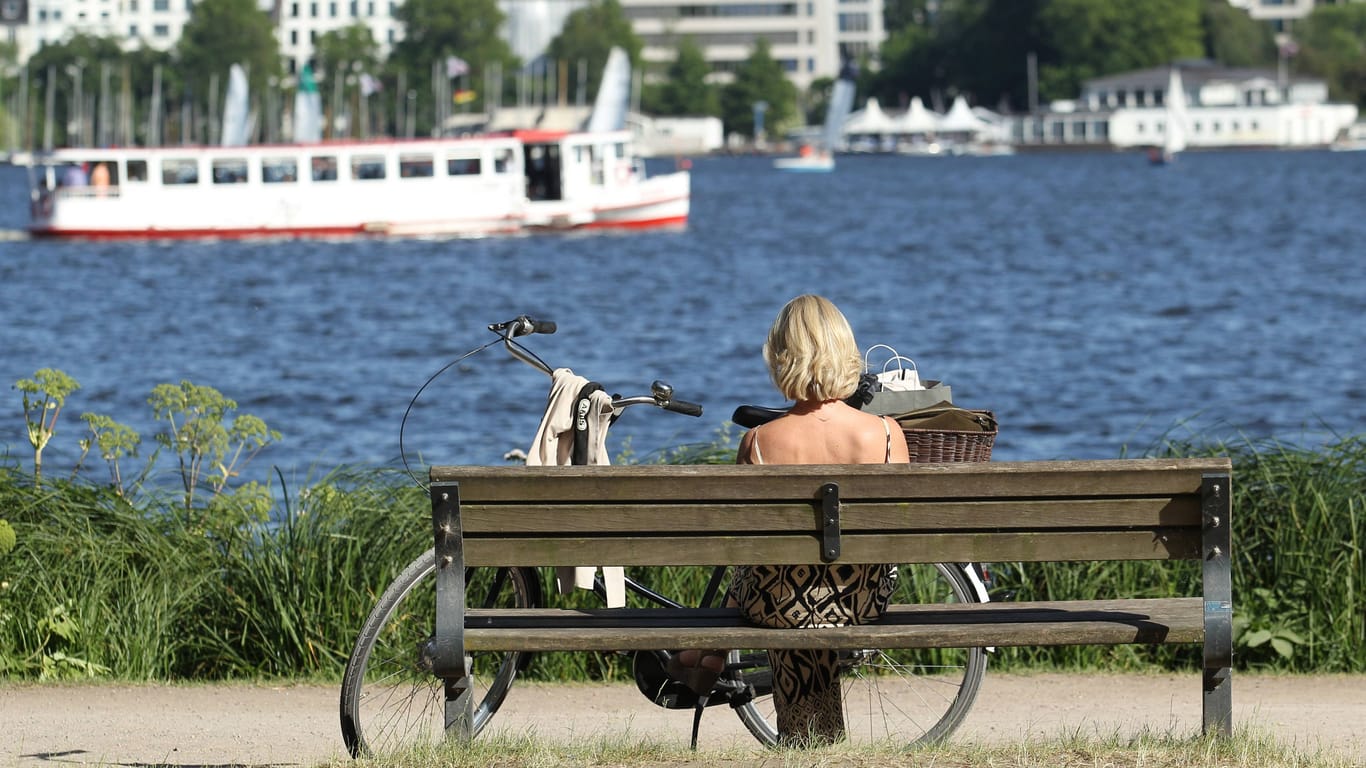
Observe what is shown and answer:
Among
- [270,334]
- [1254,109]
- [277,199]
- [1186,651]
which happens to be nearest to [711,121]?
[1254,109]

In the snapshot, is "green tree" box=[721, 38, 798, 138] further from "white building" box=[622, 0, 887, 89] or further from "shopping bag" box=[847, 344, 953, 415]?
"shopping bag" box=[847, 344, 953, 415]

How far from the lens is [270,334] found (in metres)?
34.1

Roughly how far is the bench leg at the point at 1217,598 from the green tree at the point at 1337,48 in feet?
563

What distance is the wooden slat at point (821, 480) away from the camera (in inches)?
193

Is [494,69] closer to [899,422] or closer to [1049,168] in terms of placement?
[1049,168]

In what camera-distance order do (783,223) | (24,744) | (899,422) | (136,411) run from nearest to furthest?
(899,422) < (24,744) < (136,411) < (783,223)

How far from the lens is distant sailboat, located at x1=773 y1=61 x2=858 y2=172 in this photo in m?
121

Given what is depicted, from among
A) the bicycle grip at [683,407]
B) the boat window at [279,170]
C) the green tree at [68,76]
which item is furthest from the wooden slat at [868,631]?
the green tree at [68,76]

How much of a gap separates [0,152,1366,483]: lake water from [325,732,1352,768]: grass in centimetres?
477

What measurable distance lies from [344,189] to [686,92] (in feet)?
422

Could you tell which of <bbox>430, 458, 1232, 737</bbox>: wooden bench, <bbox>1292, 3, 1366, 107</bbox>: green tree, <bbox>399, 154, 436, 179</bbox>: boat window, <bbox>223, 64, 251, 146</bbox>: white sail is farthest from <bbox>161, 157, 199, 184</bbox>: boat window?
<bbox>1292, 3, 1366, 107</bbox>: green tree

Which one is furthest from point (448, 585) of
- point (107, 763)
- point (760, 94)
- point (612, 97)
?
point (760, 94)

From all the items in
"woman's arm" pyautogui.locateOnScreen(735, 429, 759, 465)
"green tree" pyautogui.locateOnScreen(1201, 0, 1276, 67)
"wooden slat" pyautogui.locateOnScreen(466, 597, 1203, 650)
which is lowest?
"wooden slat" pyautogui.locateOnScreen(466, 597, 1203, 650)

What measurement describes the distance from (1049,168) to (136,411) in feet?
385
